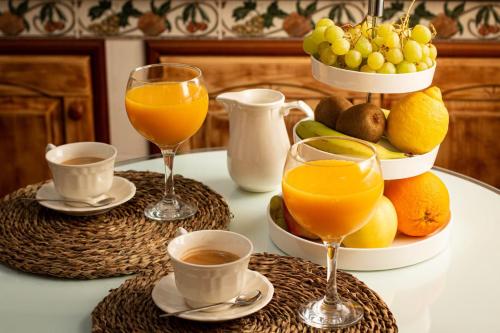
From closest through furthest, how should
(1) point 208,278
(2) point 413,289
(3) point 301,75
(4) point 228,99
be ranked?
(1) point 208,278
(2) point 413,289
(4) point 228,99
(3) point 301,75

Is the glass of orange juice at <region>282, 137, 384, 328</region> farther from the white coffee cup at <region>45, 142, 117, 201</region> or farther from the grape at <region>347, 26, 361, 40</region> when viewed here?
the white coffee cup at <region>45, 142, 117, 201</region>

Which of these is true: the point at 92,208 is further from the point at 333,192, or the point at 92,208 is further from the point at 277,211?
the point at 333,192

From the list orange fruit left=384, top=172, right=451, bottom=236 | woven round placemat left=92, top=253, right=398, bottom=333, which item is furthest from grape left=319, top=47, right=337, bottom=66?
woven round placemat left=92, top=253, right=398, bottom=333

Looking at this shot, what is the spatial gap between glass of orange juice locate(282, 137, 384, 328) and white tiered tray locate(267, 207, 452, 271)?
0.56 ft

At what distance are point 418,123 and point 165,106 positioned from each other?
0.45 metres

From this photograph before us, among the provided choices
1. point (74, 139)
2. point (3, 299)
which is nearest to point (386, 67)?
point (3, 299)

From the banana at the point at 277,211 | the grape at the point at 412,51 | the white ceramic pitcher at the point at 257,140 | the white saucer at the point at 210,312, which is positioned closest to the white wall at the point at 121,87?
the white ceramic pitcher at the point at 257,140

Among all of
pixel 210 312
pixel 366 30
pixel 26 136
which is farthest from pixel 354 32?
pixel 26 136

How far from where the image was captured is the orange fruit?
139cm

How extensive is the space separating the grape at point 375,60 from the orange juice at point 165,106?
328 millimetres

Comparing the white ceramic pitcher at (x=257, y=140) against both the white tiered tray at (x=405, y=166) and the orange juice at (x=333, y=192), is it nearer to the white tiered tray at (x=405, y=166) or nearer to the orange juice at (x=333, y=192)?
the white tiered tray at (x=405, y=166)

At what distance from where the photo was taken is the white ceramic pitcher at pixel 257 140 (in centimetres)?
161

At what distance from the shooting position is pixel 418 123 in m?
1.37

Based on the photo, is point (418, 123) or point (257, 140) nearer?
point (418, 123)
